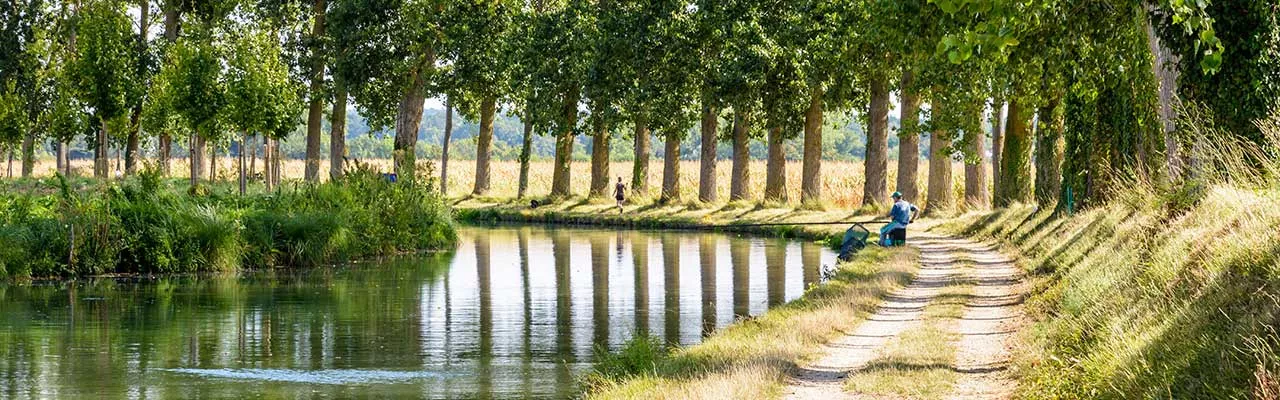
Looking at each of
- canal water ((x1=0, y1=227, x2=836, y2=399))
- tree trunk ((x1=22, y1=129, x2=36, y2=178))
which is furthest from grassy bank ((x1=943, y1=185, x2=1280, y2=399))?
tree trunk ((x1=22, y1=129, x2=36, y2=178))

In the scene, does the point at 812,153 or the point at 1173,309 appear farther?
the point at 812,153

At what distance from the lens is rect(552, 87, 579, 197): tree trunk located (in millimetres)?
60781

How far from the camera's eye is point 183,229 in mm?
31547

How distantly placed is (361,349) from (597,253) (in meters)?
19.1

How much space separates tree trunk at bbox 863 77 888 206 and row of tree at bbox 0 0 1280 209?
0.21 feet

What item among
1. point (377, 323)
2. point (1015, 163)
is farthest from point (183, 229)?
point (1015, 163)

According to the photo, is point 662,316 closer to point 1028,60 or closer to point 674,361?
point 1028,60

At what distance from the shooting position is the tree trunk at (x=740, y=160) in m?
56.0

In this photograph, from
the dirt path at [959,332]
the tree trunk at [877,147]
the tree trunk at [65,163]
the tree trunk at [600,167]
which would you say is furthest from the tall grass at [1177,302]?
the tree trunk at [600,167]

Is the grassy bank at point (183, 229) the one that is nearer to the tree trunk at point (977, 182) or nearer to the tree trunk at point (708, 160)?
the tree trunk at point (977, 182)

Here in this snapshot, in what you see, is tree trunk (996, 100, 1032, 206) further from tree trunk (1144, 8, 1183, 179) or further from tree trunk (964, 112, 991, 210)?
tree trunk (1144, 8, 1183, 179)

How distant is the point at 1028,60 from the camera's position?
18.6 metres

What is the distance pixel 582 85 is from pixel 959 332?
41.2 meters

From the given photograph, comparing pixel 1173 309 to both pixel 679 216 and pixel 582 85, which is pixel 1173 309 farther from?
pixel 582 85
